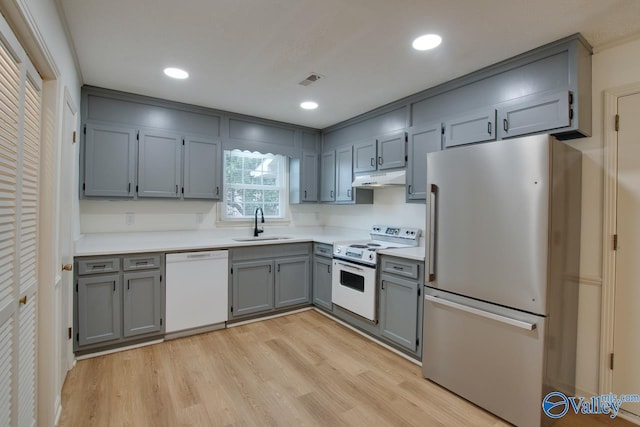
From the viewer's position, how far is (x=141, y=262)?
9.29ft

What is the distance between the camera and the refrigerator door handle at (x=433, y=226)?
231cm

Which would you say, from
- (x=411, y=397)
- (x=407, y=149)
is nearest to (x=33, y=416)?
(x=411, y=397)

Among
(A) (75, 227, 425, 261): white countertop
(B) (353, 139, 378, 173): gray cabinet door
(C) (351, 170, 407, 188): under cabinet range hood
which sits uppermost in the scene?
(B) (353, 139, 378, 173): gray cabinet door

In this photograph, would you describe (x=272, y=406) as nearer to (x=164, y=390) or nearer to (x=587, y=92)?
(x=164, y=390)

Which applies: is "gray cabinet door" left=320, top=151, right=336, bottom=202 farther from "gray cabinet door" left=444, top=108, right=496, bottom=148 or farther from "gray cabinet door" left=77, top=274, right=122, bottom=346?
"gray cabinet door" left=77, top=274, right=122, bottom=346

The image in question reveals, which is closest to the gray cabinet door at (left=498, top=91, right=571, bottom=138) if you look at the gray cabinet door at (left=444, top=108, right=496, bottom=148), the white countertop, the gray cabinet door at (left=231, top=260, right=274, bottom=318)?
the gray cabinet door at (left=444, top=108, right=496, bottom=148)

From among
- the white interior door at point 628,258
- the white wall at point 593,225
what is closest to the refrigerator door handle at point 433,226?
the white wall at point 593,225

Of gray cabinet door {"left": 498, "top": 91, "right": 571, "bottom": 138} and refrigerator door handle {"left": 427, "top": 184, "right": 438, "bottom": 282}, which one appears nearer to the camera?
gray cabinet door {"left": 498, "top": 91, "right": 571, "bottom": 138}

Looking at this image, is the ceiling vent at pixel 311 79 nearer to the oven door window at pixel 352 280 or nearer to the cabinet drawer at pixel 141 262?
the oven door window at pixel 352 280

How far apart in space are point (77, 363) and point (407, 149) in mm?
3398

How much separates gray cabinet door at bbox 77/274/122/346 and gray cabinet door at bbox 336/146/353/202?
2503 millimetres

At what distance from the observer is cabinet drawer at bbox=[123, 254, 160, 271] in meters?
2.76

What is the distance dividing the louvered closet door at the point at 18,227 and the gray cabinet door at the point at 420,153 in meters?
2.71

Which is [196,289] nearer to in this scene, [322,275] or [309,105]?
[322,275]
